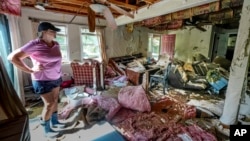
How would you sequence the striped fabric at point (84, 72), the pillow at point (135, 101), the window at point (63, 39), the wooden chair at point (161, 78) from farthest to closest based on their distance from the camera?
1. the window at point (63, 39)
2. the striped fabric at point (84, 72)
3. the wooden chair at point (161, 78)
4. the pillow at point (135, 101)

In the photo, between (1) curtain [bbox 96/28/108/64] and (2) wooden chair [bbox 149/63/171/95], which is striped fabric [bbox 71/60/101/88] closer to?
(1) curtain [bbox 96/28/108/64]

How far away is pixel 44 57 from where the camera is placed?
1.54 metres

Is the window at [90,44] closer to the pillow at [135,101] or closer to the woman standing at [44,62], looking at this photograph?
the pillow at [135,101]

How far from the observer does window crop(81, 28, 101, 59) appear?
15.3 ft

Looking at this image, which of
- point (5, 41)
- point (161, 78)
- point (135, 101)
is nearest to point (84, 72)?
point (5, 41)

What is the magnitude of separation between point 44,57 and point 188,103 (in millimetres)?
2872

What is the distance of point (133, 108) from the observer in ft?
8.28

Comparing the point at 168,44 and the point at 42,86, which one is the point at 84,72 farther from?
the point at 168,44

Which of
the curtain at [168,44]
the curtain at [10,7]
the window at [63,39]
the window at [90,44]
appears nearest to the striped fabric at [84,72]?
the window at [63,39]

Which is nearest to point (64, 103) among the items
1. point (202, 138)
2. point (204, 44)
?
point (202, 138)

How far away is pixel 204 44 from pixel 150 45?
2.34 metres

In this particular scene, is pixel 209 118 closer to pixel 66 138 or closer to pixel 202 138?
pixel 202 138

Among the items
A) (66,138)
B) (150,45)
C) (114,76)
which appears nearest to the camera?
(66,138)

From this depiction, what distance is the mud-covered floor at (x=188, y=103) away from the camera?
1.95 meters
